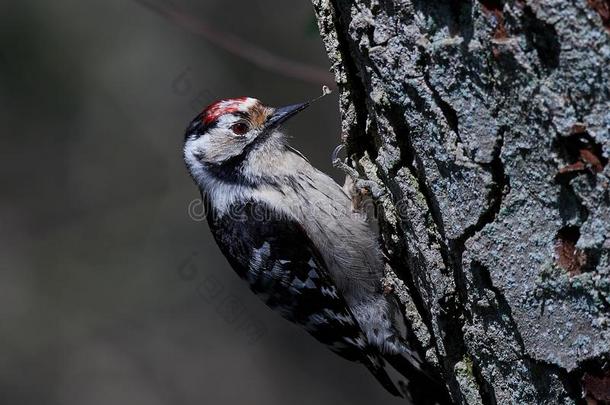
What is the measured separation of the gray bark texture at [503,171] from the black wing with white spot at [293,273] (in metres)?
1.25

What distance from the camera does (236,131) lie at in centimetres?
378

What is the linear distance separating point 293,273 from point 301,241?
173mm

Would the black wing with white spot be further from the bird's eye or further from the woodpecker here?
the bird's eye

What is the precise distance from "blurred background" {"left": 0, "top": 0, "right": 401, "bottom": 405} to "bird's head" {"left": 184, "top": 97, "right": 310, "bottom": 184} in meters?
3.42

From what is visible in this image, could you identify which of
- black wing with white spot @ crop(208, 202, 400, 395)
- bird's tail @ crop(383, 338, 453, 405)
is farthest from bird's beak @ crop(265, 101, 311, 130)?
bird's tail @ crop(383, 338, 453, 405)

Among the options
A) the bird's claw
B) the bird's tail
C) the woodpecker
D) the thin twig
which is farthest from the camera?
the thin twig

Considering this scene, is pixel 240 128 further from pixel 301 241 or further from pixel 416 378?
pixel 416 378

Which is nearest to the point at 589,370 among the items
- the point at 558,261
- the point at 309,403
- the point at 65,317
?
the point at 558,261

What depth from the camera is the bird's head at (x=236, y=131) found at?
12.3 ft

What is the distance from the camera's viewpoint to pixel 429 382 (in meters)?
3.31

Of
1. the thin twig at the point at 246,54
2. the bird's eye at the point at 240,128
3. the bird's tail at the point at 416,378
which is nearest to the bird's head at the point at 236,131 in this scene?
the bird's eye at the point at 240,128

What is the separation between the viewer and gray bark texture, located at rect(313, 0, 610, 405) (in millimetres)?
1618

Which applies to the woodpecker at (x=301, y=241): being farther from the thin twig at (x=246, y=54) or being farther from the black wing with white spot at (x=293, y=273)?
the thin twig at (x=246, y=54)

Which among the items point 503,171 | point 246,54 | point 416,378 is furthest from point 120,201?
point 503,171
